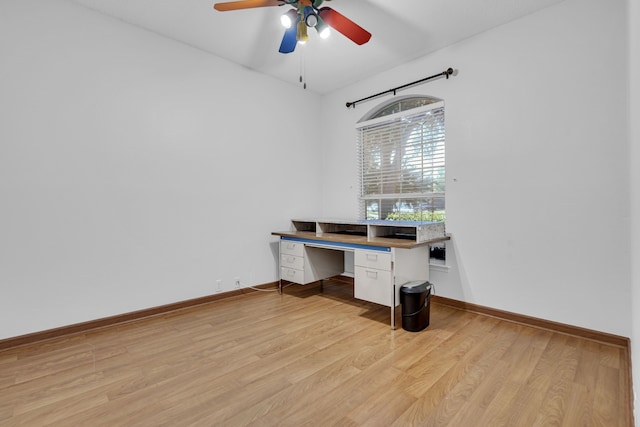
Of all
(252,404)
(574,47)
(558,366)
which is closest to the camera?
(252,404)

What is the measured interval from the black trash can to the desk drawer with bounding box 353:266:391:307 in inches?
5.5

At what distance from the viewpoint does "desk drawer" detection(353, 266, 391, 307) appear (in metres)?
2.68

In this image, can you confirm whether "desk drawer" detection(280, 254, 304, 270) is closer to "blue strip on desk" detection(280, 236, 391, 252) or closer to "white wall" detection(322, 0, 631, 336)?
"blue strip on desk" detection(280, 236, 391, 252)

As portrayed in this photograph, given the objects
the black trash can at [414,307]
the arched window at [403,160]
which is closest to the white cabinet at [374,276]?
the black trash can at [414,307]

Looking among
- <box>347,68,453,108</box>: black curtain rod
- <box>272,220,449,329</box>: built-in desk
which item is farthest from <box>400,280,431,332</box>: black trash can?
<box>347,68,453,108</box>: black curtain rod

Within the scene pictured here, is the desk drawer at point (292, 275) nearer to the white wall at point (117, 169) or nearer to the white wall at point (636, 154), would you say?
the white wall at point (117, 169)

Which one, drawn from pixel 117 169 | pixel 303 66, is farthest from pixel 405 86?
pixel 117 169

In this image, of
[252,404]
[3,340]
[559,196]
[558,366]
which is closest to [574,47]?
[559,196]

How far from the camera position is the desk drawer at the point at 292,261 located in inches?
137

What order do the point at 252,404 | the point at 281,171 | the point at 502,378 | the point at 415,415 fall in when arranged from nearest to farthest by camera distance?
the point at 415,415 < the point at 252,404 < the point at 502,378 < the point at 281,171

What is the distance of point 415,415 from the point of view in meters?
1.54

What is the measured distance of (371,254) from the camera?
2.79 metres

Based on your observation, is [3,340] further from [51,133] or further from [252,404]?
[252,404]

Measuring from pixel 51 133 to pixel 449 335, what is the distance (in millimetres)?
3637
